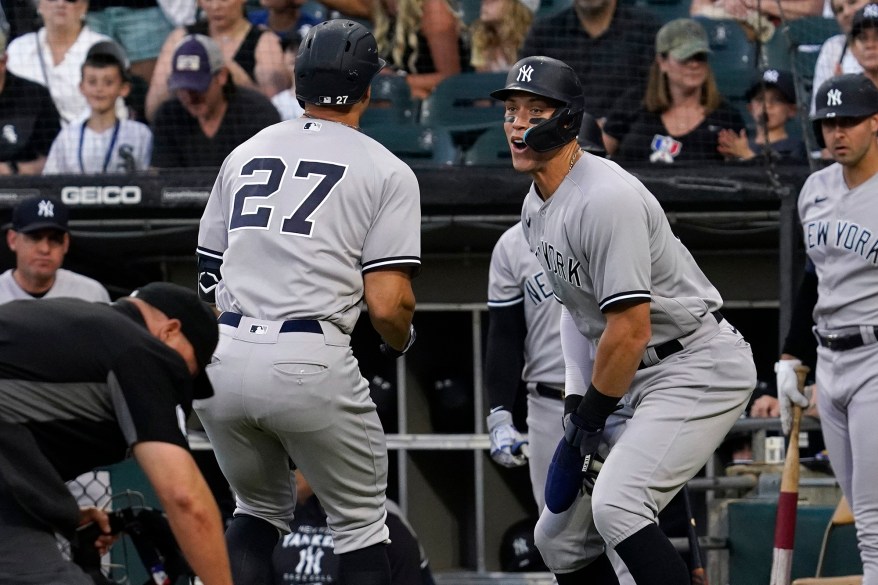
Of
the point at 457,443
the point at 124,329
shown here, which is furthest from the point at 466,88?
the point at 124,329

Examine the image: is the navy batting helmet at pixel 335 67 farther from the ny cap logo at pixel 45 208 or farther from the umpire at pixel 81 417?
the ny cap logo at pixel 45 208

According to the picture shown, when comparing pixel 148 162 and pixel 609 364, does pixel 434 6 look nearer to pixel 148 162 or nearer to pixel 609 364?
pixel 148 162

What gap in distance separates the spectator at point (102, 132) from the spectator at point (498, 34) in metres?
1.80

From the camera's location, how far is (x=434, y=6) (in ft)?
25.4

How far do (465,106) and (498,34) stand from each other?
0.43 m

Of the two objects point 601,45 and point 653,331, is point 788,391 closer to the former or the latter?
point 653,331

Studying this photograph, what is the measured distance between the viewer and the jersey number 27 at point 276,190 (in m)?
3.90

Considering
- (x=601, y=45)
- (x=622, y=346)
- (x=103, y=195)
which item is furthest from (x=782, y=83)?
(x=622, y=346)

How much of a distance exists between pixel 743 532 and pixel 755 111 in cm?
235

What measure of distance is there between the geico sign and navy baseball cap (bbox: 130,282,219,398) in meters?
4.27

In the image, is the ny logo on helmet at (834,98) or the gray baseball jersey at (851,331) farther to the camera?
the ny logo on helmet at (834,98)

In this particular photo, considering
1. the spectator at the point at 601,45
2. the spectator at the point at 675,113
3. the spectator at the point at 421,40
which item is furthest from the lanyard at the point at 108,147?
the spectator at the point at 675,113

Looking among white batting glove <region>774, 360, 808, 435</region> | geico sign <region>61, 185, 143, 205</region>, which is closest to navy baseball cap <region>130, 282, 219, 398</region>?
white batting glove <region>774, 360, 808, 435</region>

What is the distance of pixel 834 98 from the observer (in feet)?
17.1
